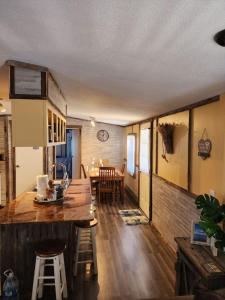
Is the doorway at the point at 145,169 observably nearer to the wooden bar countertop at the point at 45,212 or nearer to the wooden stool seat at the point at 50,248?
the wooden bar countertop at the point at 45,212

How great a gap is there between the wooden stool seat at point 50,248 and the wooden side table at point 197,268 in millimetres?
1124

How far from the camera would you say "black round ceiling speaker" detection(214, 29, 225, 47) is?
108 cm

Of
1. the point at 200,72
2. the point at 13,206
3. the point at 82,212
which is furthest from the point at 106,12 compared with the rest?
the point at 13,206

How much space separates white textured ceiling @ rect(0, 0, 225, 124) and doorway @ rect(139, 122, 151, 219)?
2997 mm

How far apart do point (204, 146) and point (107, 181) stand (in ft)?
13.0

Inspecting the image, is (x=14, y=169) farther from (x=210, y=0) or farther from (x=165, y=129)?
(x=210, y=0)

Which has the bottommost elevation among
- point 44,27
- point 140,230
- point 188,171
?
point 140,230

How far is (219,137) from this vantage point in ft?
7.71

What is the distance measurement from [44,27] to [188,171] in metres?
2.41

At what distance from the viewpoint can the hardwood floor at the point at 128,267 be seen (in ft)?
8.80

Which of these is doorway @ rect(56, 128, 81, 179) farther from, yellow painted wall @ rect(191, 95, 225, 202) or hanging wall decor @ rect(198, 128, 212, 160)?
hanging wall decor @ rect(198, 128, 212, 160)

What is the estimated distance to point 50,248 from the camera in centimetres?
233

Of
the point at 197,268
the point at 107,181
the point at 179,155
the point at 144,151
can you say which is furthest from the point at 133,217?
the point at 197,268

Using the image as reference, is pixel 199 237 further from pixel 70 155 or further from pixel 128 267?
pixel 70 155
